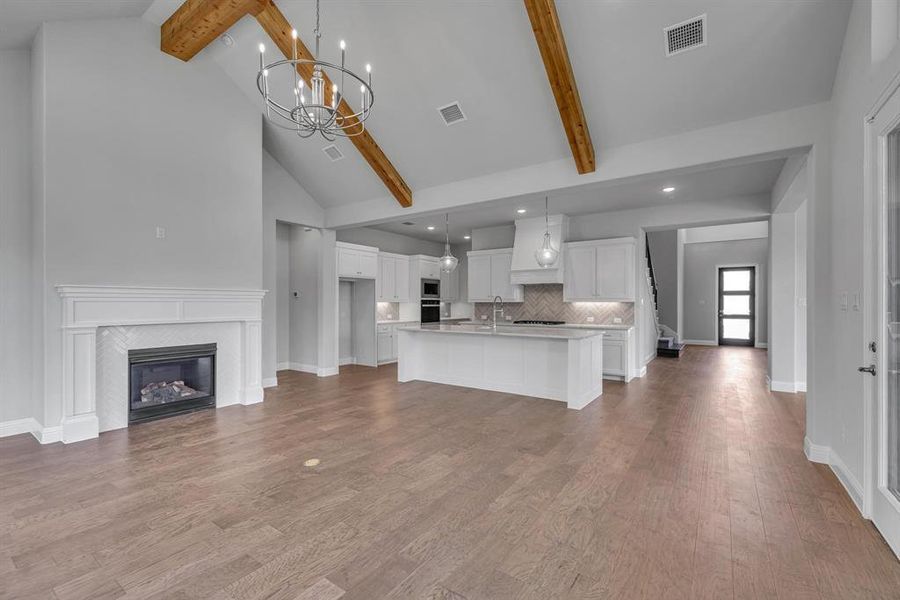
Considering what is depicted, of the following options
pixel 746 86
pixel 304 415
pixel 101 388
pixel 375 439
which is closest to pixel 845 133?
pixel 746 86

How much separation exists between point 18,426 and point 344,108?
4754 millimetres

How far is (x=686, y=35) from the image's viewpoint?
3.29 meters

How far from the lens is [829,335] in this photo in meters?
3.21

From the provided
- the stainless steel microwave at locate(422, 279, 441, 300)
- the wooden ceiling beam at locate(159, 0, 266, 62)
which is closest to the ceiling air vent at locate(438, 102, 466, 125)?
the wooden ceiling beam at locate(159, 0, 266, 62)

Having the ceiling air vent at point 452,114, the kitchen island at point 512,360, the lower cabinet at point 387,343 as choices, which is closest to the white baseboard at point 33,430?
the kitchen island at point 512,360

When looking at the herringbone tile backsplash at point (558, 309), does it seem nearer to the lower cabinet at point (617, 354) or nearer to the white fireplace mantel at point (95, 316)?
the lower cabinet at point (617, 354)

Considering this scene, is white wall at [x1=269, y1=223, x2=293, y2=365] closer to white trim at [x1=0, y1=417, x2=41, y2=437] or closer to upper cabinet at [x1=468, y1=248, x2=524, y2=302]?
white trim at [x1=0, y1=417, x2=41, y2=437]

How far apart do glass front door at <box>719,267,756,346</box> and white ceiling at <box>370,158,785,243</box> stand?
284 inches

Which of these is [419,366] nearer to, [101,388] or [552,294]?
[552,294]

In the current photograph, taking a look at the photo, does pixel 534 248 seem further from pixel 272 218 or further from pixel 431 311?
pixel 272 218

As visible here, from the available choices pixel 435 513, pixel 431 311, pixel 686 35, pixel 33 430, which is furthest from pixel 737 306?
pixel 33 430

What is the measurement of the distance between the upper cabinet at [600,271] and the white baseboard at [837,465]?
151 inches

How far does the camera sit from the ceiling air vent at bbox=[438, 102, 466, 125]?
456 centimetres

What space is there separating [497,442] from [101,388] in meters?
4.01
